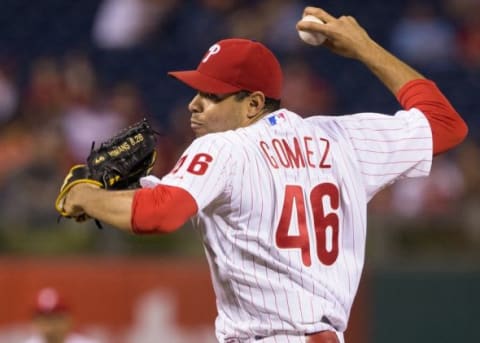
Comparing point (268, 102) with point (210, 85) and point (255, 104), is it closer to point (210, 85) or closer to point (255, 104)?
point (255, 104)

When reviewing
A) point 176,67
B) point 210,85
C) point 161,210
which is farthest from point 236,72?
point 176,67

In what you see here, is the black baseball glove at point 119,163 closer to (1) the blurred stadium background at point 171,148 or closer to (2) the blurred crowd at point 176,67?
(1) the blurred stadium background at point 171,148

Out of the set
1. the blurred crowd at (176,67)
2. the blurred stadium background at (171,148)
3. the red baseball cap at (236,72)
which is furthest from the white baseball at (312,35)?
the blurred crowd at (176,67)

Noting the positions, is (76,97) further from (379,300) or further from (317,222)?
(317,222)

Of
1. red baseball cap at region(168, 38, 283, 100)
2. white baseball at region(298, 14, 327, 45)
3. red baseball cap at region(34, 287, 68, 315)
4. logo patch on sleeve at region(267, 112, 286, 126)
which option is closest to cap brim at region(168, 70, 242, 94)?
red baseball cap at region(168, 38, 283, 100)

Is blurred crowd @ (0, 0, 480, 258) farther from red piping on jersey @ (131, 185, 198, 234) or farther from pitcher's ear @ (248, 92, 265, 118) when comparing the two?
red piping on jersey @ (131, 185, 198, 234)

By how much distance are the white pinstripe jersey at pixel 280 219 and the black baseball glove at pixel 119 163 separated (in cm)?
18

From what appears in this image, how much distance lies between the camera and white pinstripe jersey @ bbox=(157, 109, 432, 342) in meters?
3.21

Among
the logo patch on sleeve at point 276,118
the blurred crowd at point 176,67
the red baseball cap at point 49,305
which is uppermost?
the logo patch on sleeve at point 276,118

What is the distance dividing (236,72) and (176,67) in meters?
6.27

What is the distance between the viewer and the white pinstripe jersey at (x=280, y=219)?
10.5ft

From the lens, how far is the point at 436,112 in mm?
3676

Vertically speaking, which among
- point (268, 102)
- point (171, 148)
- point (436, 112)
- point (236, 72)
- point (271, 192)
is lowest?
point (171, 148)

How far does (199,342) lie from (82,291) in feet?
2.89
